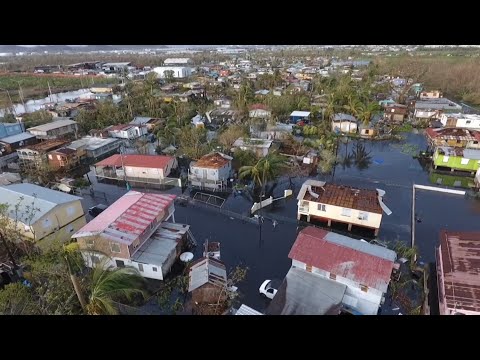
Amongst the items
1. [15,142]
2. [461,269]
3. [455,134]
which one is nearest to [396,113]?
[455,134]

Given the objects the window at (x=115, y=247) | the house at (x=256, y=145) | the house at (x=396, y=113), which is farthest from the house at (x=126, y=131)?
the house at (x=396, y=113)

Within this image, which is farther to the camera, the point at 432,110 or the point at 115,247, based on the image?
the point at 432,110

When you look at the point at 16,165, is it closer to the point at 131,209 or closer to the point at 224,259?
the point at 131,209

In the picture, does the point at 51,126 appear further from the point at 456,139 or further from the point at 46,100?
the point at 456,139

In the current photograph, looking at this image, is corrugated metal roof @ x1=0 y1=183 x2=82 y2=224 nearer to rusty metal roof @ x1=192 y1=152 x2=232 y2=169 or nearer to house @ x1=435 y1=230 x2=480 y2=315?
rusty metal roof @ x1=192 y1=152 x2=232 y2=169

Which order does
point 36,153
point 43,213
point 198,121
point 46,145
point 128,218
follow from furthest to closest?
point 198,121 < point 46,145 < point 36,153 < point 43,213 < point 128,218


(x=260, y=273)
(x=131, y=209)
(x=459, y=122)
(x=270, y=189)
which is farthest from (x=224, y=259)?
(x=459, y=122)
